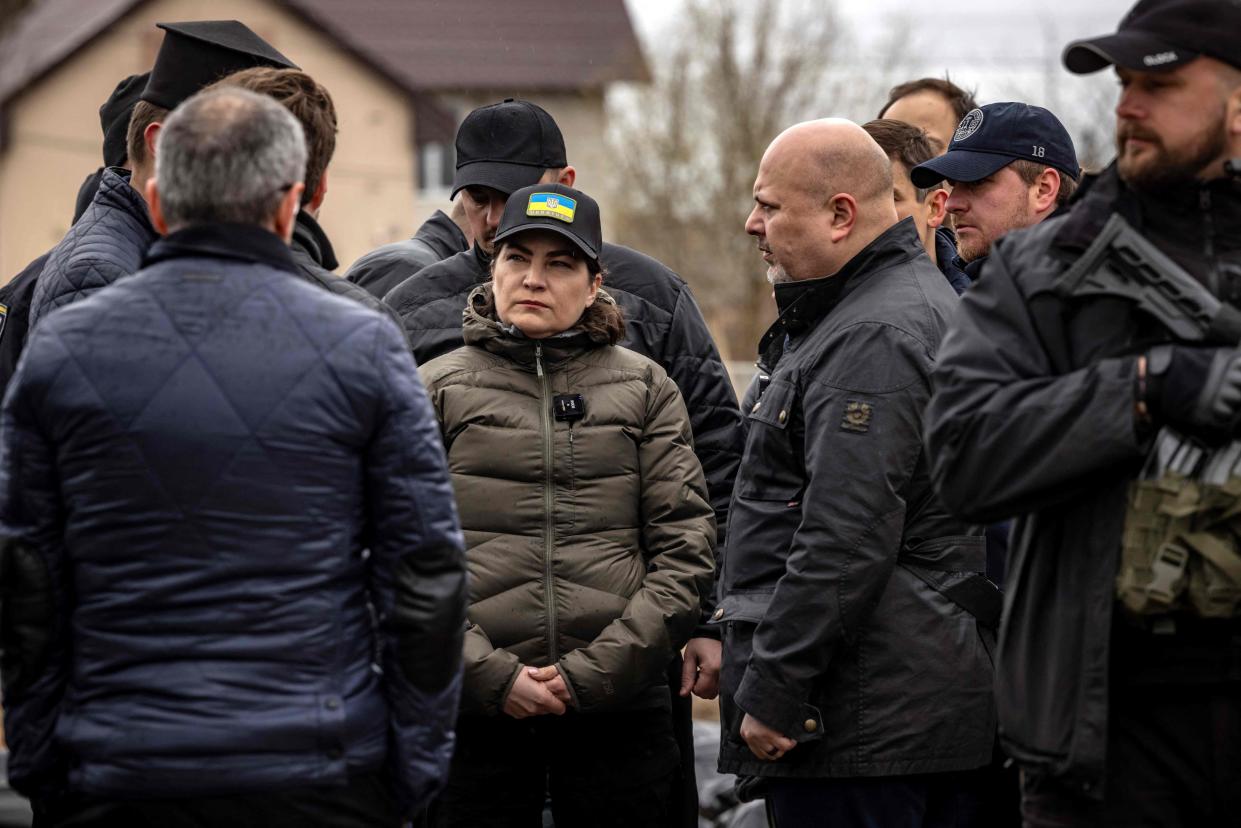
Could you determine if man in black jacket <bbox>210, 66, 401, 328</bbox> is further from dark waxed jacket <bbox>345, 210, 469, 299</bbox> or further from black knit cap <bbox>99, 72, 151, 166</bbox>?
dark waxed jacket <bbox>345, 210, 469, 299</bbox>

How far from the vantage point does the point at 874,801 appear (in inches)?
166

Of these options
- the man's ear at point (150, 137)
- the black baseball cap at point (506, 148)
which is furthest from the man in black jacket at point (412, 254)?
A: the man's ear at point (150, 137)

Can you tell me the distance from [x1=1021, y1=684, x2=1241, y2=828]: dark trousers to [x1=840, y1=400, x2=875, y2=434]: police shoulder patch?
1.17m

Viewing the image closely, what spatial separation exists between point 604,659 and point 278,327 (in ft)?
5.43

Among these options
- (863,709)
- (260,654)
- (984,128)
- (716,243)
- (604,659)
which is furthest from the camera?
(716,243)

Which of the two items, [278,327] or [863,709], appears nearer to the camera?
[278,327]

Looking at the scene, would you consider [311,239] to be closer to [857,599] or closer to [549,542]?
[549,542]

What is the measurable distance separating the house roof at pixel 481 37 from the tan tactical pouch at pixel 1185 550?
102ft

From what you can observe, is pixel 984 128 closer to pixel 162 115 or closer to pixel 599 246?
pixel 599 246

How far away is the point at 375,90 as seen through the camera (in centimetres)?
3322

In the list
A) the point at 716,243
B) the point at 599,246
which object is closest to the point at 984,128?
the point at 599,246

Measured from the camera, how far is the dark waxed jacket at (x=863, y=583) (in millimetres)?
4184

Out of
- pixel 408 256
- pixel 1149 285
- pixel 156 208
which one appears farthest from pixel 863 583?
pixel 408 256

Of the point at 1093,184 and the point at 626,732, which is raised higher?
the point at 1093,184
